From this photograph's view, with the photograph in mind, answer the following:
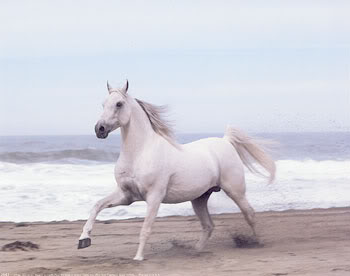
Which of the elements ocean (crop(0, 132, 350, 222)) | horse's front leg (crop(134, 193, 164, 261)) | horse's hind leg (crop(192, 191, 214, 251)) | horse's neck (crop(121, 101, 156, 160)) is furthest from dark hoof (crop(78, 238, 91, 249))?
ocean (crop(0, 132, 350, 222))

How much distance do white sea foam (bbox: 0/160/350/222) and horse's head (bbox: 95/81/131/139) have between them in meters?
1.92

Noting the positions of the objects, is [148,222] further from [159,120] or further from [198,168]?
[159,120]

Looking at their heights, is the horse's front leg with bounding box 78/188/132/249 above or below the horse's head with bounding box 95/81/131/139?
below

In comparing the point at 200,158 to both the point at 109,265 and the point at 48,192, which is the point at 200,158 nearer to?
the point at 109,265

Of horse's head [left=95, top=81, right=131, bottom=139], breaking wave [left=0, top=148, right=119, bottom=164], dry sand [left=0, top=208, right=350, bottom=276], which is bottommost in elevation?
breaking wave [left=0, top=148, right=119, bottom=164]

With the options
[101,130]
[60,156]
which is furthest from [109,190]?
[60,156]

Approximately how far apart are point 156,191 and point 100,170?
36.0 feet

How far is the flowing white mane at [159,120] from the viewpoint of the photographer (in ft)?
23.4

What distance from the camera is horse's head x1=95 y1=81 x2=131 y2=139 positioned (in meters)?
6.59

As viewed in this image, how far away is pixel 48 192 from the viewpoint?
12859mm

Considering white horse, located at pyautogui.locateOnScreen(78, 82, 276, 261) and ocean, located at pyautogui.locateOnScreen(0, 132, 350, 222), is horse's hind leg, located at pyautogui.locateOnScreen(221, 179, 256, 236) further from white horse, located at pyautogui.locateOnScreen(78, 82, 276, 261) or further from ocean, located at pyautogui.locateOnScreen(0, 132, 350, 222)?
ocean, located at pyautogui.locateOnScreen(0, 132, 350, 222)

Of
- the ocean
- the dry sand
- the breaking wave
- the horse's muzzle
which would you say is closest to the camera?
the dry sand

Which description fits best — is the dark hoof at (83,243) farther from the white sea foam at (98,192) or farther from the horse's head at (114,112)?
the white sea foam at (98,192)

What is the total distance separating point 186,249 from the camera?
300 inches
